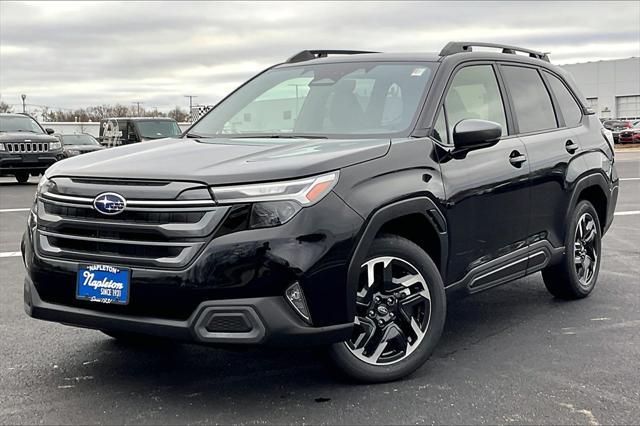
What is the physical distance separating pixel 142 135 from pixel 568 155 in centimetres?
1738

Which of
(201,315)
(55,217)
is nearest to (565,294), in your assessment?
(201,315)

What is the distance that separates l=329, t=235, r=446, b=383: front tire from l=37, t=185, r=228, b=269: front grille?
896 mm

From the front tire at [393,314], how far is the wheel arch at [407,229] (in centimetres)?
13

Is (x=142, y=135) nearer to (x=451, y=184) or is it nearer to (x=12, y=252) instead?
(x=12, y=252)

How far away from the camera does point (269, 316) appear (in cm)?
352

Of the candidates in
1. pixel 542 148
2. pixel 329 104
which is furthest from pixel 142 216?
pixel 542 148

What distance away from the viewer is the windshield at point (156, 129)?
855 inches

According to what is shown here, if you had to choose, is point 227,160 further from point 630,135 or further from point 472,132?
point 630,135

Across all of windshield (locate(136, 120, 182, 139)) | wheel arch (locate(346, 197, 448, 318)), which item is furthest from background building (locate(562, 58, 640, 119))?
wheel arch (locate(346, 197, 448, 318))

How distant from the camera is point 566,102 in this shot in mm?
6137

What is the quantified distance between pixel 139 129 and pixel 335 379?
61.0 feet

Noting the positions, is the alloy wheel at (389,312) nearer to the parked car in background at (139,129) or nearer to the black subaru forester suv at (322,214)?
the black subaru forester suv at (322,214)

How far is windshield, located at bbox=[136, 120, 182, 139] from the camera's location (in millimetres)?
21719

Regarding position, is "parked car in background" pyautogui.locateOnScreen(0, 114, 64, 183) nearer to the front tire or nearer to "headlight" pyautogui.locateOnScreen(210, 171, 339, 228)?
the front tire
